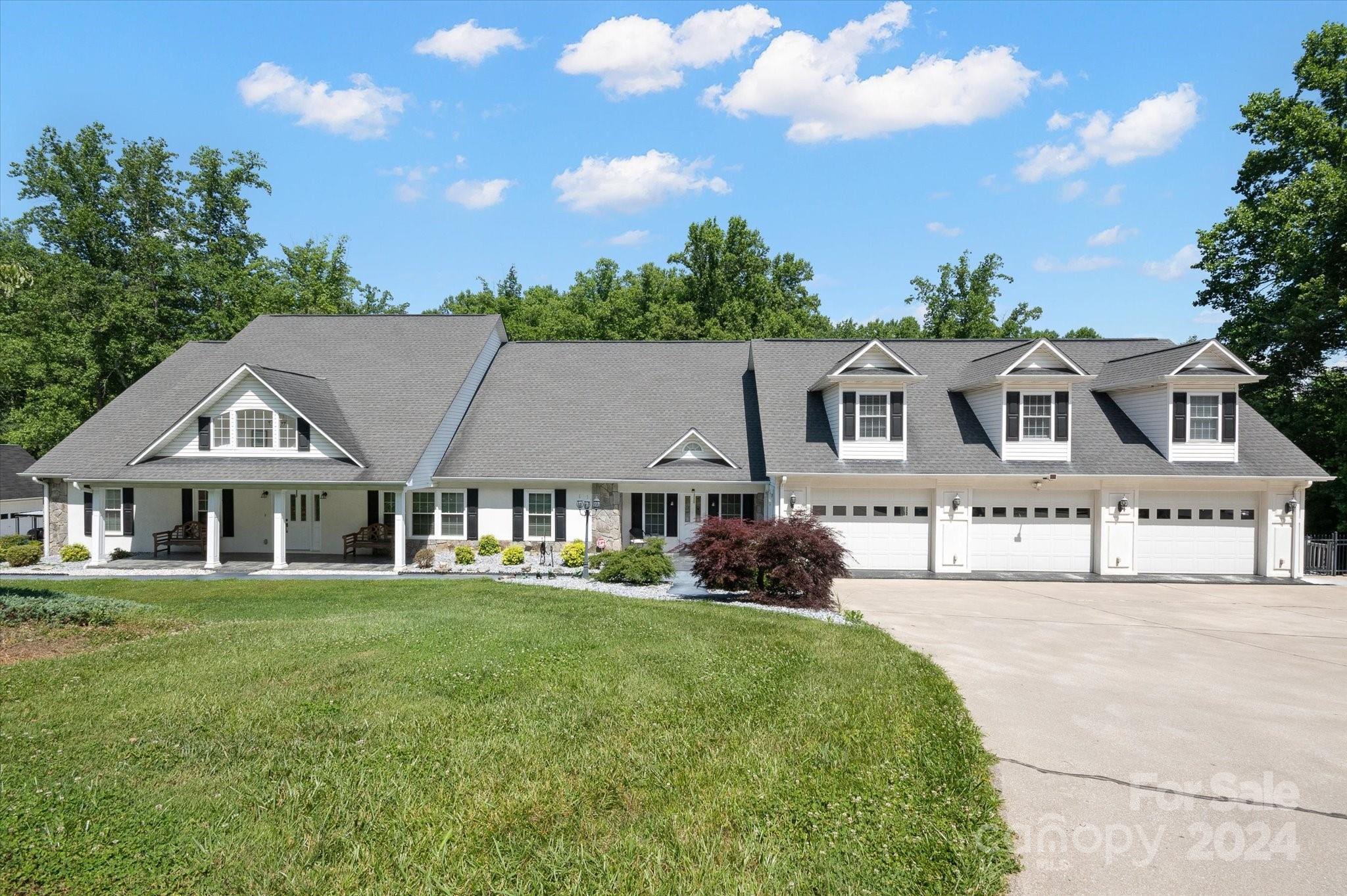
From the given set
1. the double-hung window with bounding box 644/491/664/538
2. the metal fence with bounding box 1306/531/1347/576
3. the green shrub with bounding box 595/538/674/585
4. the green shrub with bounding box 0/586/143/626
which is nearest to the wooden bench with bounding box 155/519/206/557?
the green shrub with bounding box 0/586/143/626

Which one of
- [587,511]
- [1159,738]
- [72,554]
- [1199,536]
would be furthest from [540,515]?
[1199,536]

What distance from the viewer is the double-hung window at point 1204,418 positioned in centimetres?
2106

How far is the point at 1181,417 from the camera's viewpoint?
69.4 ft

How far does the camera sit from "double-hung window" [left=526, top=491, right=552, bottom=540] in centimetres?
2259

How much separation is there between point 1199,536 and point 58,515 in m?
34.3

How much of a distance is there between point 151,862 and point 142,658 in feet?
19.0

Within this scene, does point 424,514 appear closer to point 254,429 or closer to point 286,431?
point 286,431

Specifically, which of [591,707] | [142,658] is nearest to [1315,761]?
[591,707]

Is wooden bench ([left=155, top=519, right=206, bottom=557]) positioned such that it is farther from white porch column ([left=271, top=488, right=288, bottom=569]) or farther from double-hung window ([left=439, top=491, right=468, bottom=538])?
double-hung window ([left=439, top=491, right=468, bottom=538])

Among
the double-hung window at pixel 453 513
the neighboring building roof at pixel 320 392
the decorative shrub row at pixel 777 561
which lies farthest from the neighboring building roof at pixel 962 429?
the neighboring building roof at pixel 320 392

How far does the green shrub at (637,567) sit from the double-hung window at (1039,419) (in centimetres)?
1130

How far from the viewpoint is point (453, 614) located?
1326 cm

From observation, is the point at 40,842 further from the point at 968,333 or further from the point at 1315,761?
the point at 968,333

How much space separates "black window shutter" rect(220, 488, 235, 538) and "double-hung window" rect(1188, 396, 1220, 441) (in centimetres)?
2704
